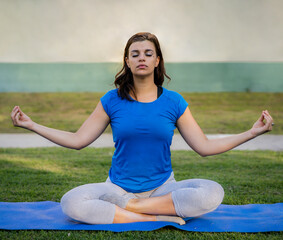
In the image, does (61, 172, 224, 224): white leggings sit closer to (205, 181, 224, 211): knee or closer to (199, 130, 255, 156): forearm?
(205, 181, 224, 211): knee

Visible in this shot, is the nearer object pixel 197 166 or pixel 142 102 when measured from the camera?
pixel 142 102

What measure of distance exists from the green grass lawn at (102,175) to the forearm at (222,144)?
0.59 meters

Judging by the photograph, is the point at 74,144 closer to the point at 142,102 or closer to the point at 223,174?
the point at 142,102

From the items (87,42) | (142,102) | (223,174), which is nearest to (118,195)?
(142,102)

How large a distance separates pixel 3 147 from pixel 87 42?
5779mm

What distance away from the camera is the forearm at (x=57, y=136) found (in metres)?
2.66

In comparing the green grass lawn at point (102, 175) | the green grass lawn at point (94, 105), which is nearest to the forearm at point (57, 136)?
the green grass lawn at point (102, 175)

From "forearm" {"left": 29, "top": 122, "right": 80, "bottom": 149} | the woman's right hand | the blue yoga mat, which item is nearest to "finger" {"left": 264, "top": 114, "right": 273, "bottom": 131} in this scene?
the blue yoga mat

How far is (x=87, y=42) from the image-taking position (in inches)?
447

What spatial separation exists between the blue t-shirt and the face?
0.22 metres

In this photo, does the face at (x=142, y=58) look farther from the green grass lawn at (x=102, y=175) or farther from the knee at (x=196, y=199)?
the green grass lawn at (x=102, y=175)

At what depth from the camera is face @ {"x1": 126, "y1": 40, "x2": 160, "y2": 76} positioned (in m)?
2.71

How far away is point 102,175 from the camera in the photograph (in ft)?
14.8

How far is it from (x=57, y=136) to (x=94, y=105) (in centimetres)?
1095
